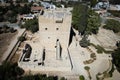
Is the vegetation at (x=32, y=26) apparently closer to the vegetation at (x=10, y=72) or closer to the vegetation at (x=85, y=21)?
the vegetation at (x=85, y=21)

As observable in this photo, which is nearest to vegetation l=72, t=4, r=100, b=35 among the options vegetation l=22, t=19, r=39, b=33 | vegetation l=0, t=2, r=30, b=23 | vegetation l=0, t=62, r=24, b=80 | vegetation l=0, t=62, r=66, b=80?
vegetation l=22, t=19, r=39, b=33

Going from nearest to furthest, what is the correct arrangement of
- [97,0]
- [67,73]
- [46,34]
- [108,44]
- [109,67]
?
1. [67,73]
2. [109,67]
3. [46,34]
4. [108,44]
5. [97,0]

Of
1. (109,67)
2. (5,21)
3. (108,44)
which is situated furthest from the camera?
(5,21)

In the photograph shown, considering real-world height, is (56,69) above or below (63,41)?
below

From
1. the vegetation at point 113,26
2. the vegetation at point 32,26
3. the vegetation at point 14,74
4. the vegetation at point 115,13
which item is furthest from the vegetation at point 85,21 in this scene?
the vegetation at point 115,13

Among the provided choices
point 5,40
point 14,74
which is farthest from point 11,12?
point 14,74

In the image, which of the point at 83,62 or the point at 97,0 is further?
the point at 97,0

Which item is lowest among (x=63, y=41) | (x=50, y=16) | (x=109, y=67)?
(x=109, y=67)

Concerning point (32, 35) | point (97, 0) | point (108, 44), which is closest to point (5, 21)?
point (32, 35)

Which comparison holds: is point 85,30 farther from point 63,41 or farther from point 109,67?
point 109,67
